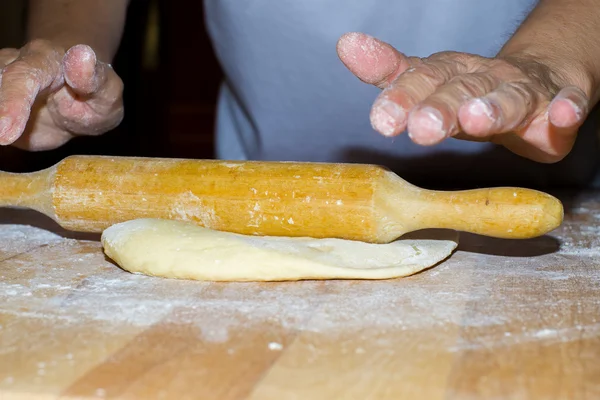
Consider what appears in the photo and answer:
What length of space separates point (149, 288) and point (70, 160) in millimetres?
371

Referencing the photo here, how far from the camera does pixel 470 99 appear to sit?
40.8 inches

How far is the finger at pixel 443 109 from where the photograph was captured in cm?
98

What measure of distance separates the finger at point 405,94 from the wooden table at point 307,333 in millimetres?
287

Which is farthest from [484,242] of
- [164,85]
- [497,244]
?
[164,85]

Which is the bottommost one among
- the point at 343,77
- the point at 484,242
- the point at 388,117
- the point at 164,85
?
the point at 164,85

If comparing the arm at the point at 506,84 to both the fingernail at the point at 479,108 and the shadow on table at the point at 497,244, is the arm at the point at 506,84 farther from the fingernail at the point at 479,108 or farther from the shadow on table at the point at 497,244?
the shadow on table at the point at 497,244

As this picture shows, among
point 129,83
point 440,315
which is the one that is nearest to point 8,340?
point 440,315

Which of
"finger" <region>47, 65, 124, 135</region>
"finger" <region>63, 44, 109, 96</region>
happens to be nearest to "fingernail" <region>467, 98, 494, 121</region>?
"finger" <region>63, 44, 109, 96</region>

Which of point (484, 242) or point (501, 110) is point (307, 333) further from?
point (484, 242)

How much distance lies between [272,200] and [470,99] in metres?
0.41

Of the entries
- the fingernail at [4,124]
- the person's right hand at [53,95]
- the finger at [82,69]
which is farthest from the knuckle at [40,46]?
the fingernail at [4,124]

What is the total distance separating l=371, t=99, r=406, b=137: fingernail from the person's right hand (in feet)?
2.27

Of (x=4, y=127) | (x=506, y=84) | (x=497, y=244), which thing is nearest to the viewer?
(x=506, y=84)

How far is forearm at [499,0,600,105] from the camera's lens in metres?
1.27
